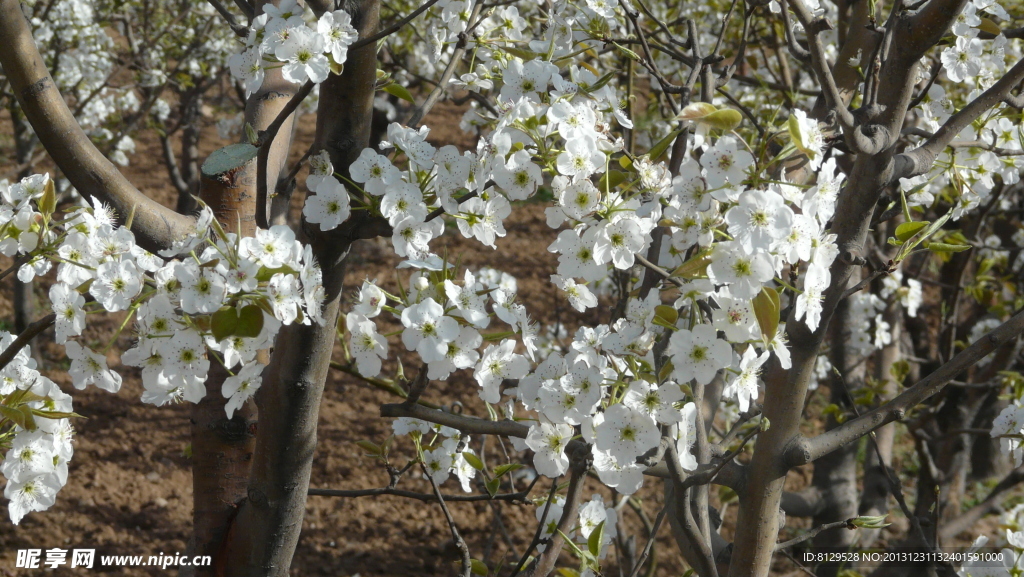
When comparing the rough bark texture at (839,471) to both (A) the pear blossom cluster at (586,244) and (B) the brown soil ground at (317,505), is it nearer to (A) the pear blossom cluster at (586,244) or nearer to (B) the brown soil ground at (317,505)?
(B) the brown soil ground at (317,505)

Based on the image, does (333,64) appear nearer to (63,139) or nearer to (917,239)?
(63,139)

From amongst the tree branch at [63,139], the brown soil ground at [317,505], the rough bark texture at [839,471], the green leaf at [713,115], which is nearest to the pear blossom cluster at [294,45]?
the tree branch at [63,139]

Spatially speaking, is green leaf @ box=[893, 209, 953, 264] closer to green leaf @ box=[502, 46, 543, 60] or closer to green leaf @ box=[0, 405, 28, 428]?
green leaf @ box=[502, 46, 543, 60]

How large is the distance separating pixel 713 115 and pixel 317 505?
3.33 meters

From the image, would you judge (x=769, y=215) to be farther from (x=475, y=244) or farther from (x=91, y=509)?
(x=475, y=244)

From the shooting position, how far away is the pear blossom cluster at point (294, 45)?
1002 millimetres

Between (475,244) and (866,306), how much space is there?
3.74 metres

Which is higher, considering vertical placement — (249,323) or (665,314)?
(665,314)

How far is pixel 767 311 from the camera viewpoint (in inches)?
38.1

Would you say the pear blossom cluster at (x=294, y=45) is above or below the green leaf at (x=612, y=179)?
above

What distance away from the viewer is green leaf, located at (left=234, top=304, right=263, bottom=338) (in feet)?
2.97

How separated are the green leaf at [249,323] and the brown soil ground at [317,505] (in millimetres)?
2047

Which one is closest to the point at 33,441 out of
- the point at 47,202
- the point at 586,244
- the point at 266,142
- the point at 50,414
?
the point at 50,414

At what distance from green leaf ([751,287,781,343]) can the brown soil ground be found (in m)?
2.02
